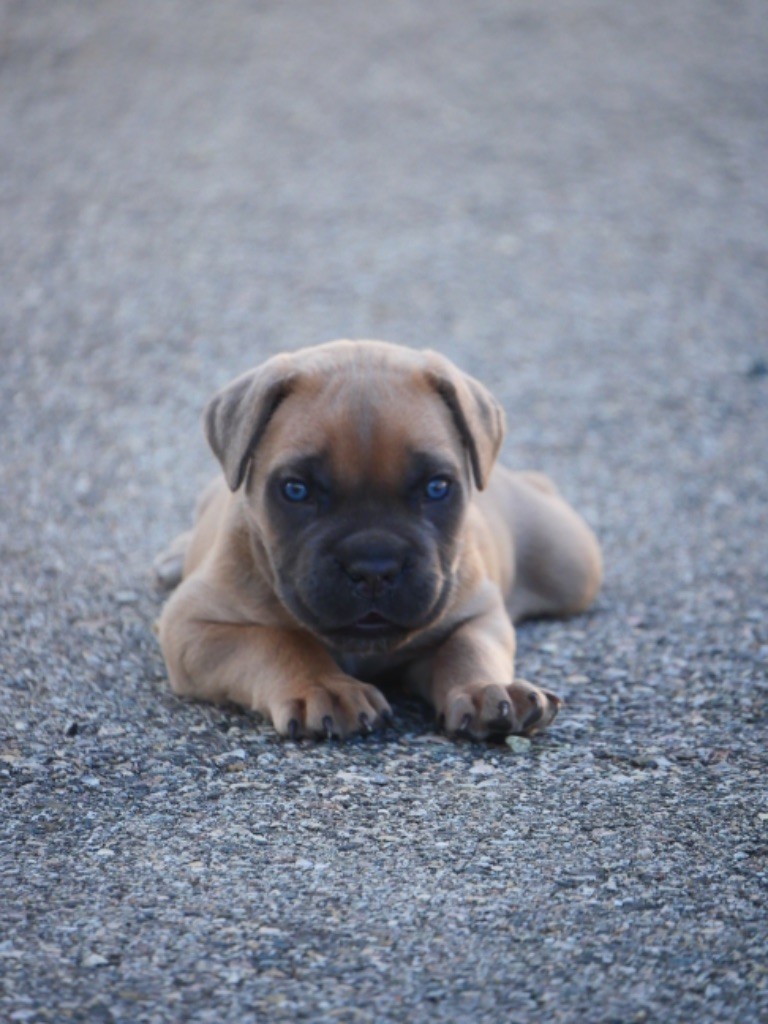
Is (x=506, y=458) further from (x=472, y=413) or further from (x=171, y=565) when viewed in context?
(x=472, y=413)

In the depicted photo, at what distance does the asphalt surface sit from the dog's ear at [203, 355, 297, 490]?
3.60 feet

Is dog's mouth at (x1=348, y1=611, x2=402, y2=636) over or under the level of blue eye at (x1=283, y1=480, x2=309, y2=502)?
under

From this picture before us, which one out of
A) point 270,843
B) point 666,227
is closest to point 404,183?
point 666,227

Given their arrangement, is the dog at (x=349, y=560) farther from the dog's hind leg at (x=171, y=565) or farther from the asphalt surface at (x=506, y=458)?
the dog's hind leg at (x=171, y=565)

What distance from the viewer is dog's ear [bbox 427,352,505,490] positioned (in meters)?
6.15

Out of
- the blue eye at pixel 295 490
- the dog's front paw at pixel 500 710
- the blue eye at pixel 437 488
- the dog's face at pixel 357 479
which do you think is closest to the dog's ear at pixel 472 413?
the dog's face at pixel 357 479

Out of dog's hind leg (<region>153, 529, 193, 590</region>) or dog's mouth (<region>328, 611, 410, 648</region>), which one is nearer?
dog's mouth (<region>328, 611, 410, 648</region>)

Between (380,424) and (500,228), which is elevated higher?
(380,424)

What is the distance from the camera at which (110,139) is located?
57.9 feet

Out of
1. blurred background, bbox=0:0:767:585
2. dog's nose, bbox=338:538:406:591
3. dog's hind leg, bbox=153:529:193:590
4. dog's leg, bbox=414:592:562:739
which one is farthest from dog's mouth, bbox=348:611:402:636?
blurred background, bbox=0:0:767:585

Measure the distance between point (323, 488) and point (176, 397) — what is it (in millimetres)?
6822

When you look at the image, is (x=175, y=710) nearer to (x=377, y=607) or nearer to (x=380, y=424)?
(x=377, y=607)

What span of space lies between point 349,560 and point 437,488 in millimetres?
544

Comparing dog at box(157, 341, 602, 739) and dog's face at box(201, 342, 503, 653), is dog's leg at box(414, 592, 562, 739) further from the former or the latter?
dog's face at box(201, 342, 503, 653)
